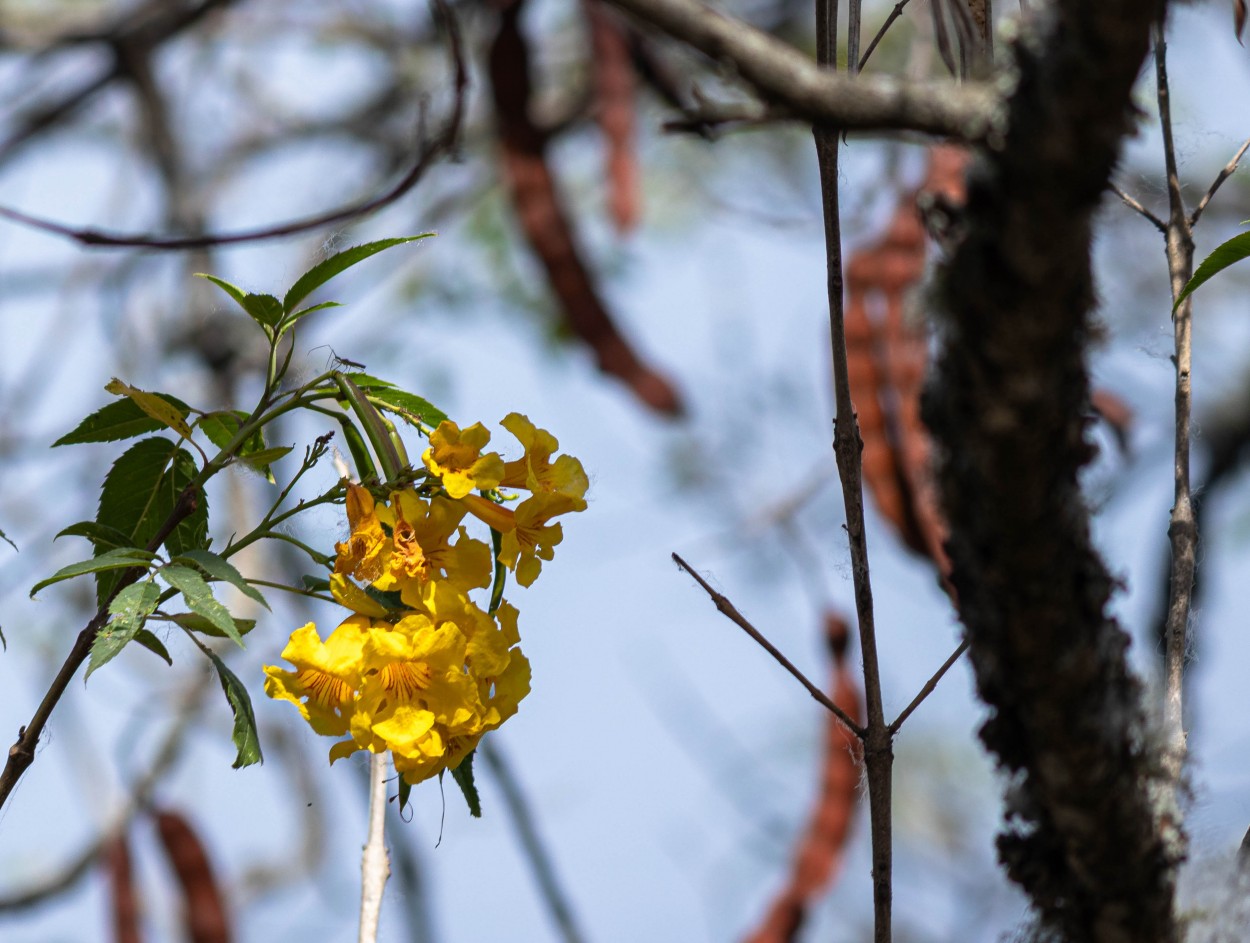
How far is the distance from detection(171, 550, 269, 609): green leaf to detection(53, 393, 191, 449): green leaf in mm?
138

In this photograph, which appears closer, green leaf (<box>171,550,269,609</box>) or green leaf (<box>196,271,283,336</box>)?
green leaf (<box>171,550,269,609</box>)

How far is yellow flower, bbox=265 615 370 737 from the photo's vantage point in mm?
717

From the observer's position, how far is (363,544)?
74cm

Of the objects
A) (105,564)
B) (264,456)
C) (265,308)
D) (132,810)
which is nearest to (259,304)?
(265,308)

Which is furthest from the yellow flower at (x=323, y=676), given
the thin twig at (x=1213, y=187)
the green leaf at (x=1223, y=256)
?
the thin twig at (x=1213, y=187)

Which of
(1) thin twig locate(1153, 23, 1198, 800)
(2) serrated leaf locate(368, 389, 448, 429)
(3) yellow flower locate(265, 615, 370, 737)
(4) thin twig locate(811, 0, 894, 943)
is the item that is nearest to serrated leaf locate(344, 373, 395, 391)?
(2) serrated leaf locate(368, 389, 448, 429)

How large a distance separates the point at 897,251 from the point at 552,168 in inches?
37.6

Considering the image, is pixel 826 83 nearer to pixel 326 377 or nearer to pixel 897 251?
pixel 326 377

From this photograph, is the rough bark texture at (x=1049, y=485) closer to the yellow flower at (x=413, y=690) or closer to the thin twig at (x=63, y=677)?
the yellow flower at (x=413, y=690)

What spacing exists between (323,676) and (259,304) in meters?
0.27

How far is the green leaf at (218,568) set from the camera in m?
0.70

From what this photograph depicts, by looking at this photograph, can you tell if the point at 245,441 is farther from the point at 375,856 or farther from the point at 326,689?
the point at 375,856

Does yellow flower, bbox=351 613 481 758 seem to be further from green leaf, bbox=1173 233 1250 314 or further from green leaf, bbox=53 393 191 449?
green leaf, bbox=1173 233 1250 314

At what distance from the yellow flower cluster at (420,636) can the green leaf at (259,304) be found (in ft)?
0.55
